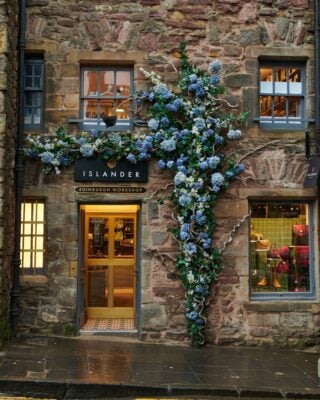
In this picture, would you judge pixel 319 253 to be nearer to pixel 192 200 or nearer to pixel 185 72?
pixel 192 200

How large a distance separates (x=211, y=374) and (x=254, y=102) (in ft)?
15.5

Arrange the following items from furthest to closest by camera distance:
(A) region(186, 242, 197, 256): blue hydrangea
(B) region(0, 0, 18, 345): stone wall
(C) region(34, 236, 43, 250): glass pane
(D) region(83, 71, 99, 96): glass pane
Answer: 1. (D) region(83, 71, 99, 96): glass pane
2. (C) region(34, 236, 43, 250): glass pane
3. (A) region(186, 242, 197, 256): blue hydrangea
4. (B) region(0, 0, 18, 345): stone wall

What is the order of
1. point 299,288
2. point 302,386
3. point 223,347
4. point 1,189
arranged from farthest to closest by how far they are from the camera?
point 299,288
point 223,347
point 1,189
point 302,386

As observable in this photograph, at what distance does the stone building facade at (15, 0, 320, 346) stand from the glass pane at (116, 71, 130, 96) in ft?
0.59

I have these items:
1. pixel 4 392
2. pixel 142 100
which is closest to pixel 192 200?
pixel 142 100

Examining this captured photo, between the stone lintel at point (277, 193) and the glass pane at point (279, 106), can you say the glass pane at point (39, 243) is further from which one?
the glass pane at point (279, 106)

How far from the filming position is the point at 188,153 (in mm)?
9375

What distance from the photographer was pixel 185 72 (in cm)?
950

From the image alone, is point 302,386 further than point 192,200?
No

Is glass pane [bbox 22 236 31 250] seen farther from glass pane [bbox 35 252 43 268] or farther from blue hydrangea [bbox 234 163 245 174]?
blue hydrangea [bbox 234 163 245 174]

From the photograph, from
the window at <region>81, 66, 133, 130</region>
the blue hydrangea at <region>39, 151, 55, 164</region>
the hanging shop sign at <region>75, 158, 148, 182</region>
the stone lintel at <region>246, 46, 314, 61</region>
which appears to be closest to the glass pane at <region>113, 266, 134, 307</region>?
the hanging shop sign at <region>75, 158, 148, 182</region>

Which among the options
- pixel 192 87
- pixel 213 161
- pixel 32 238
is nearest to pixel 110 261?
pixel 32 238

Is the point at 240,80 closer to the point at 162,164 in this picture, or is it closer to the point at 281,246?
the point at 162,164

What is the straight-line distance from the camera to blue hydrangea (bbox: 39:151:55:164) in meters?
9.22
